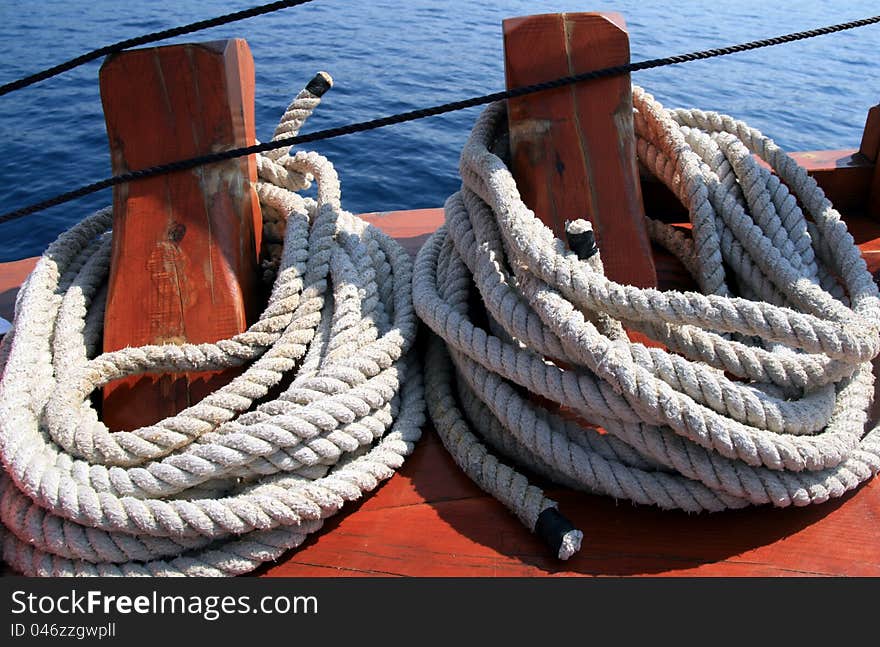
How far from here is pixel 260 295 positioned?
6.11 feet

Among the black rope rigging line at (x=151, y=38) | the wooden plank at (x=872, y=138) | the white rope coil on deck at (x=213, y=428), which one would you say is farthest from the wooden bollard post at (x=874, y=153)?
the black rope rigging line at (x=151, y=38)

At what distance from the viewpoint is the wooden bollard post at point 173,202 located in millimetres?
1646

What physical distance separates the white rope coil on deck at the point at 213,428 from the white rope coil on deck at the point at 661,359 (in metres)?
0.16

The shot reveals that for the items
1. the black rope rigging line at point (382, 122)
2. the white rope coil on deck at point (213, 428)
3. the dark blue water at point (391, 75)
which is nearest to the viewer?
the white rope coil on deck at point (213, 428)

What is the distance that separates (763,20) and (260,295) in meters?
11.7

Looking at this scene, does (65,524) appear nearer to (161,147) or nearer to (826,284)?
(161,147)

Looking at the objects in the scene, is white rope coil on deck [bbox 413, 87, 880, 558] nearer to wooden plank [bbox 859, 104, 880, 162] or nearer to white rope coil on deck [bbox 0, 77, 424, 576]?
white rope coil on deck [bbox 0, 77, 424, 576]

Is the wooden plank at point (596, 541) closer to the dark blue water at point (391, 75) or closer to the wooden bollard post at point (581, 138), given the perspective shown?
the wooden bollard post at point (581, 138)

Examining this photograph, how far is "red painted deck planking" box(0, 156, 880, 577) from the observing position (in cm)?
132

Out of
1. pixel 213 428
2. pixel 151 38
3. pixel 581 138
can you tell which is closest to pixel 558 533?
pixel 213 428

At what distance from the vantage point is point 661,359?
1.31 meters

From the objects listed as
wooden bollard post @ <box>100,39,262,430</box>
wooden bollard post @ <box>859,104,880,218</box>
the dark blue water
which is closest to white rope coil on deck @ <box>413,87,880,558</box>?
wooden bollard post @ <box>100,39,262,430</box>

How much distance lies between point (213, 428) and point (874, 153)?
211 cm
